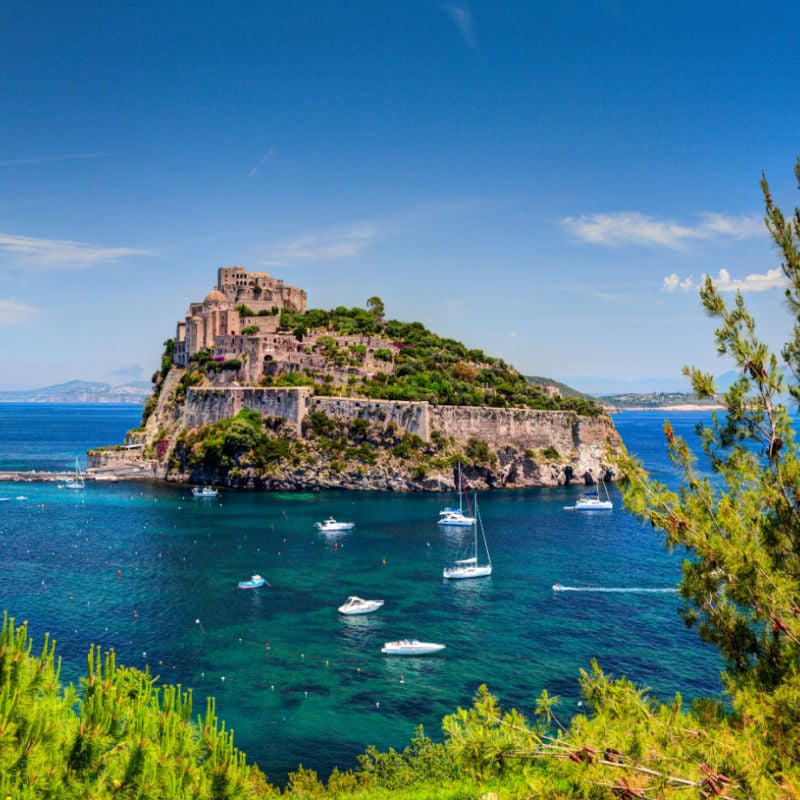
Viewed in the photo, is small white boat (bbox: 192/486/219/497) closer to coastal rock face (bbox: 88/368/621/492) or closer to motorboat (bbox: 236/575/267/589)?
coastal rock face (bbox: 88/368/621/492)

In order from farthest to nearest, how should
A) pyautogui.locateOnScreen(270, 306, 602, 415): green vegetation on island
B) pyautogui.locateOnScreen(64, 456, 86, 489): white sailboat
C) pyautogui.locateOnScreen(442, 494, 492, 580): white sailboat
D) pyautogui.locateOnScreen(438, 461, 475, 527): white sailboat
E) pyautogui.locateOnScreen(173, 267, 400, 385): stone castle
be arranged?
pyautogui.locateOnScreen(173, 267, 400, 385): stone castle → pyautogui.locateOnScreen(270, 306, 602, 415): green vegetation on island → pyautogui.locateOnScreen(64, 456, 86, 489): white sailboat → pyautogui.locateOnScreen(438, 461, 475, 527): white sailboat → pyautogui.locateOnScreen(442, 494, 492, 580): white sailboat

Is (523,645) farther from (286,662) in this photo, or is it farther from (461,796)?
(461,796)

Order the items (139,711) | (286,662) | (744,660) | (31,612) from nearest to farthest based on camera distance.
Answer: (139,711) < (744,660) < (286,662) < (31,612)

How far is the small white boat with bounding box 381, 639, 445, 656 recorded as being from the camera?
23109mm

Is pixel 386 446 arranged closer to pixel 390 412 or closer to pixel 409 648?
pixel 390 412

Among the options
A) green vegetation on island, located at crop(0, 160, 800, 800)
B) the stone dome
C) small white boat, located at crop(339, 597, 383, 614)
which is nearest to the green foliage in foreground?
green vegetation on island, located at crop(0, 160, 800, 800)

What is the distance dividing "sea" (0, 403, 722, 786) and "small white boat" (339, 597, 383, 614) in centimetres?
35

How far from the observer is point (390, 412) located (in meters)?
59.6

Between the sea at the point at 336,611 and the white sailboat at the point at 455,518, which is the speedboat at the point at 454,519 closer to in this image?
the white sailboat at the point at 455,518

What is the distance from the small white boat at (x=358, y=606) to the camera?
27.1 metres

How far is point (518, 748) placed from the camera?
288 inches

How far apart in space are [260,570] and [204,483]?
2890cm

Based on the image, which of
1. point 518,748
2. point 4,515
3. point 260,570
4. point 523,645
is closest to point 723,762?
point 518,748

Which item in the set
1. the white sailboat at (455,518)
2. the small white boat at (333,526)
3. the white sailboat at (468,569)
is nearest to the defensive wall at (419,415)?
the white sailboat at (455,518)
